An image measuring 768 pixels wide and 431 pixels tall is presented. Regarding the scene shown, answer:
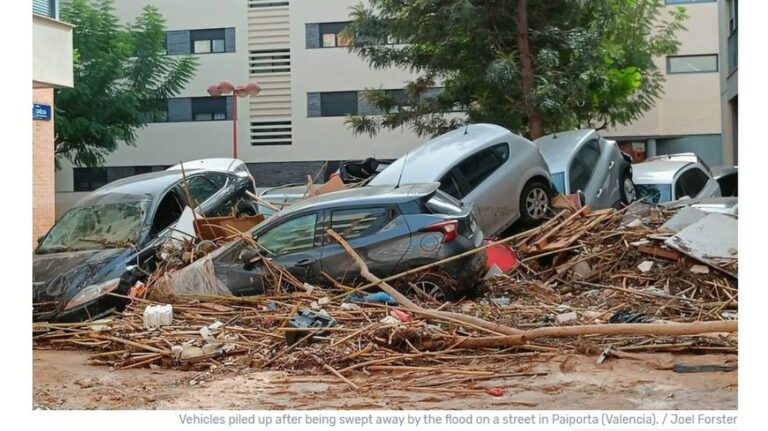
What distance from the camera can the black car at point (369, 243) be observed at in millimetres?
8117

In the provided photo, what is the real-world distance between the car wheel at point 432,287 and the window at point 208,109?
607 inches

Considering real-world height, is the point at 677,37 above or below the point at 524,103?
above

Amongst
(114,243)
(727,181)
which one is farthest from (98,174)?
(727,181)

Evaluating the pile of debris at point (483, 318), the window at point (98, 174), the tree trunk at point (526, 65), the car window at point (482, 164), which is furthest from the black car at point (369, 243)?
the tree trunk at point (526, 65)

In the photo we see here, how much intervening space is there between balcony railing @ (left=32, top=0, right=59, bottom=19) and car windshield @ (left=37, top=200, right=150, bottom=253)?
3117 mm

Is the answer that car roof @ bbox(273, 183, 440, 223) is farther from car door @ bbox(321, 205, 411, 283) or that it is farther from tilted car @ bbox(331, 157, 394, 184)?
tilted car @ bbox(331, 157, 394, 184)

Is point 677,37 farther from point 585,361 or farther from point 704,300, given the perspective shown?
point 585,361

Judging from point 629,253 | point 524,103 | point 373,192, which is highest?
point 524,103

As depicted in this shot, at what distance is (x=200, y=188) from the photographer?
10.9m

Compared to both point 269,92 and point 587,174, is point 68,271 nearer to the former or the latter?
point 587,174
